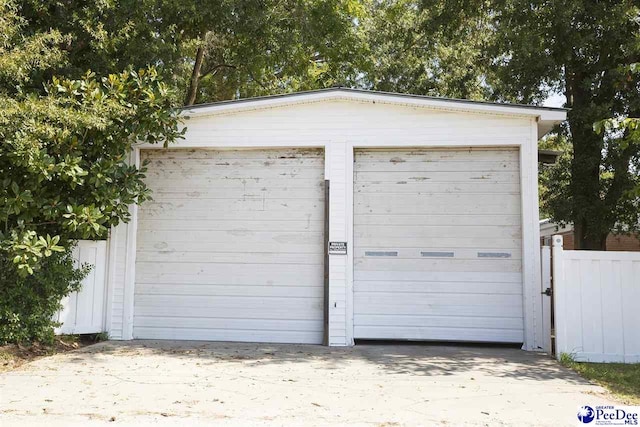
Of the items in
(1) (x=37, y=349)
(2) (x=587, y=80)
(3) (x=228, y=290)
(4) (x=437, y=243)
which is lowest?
(1) (x=37, y=349)

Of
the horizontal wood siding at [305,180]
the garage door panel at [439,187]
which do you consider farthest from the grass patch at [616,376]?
the garage door panel at [439,187]

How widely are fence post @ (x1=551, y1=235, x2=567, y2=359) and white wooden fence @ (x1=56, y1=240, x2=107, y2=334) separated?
684 centimetres

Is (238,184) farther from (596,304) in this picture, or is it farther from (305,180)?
(596,304)

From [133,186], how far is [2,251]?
1.94 metres

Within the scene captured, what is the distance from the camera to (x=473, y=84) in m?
18.7

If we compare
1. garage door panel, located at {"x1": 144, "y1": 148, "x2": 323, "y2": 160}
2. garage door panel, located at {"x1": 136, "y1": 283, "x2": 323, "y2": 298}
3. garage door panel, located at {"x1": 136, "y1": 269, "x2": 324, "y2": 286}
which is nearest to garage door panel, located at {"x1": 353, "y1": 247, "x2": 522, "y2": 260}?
garage door panel, located at {"x1": 136, "y1": 269, "x2": 324, "y2": 286}

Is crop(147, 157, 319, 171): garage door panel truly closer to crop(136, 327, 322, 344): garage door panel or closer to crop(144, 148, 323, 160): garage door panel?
crop(144, 148, 323, 160): garage door panel

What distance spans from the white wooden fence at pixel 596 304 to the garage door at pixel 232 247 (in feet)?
11.7

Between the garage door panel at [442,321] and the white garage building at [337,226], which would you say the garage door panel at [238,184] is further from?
the garage door panel at [442,321]

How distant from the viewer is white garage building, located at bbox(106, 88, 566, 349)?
29.8 feet

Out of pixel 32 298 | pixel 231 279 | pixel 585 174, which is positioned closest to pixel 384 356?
pixel 231 279

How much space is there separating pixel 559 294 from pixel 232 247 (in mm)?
5001

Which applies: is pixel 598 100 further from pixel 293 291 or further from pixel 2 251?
pixel 2 251

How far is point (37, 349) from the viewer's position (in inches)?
316
